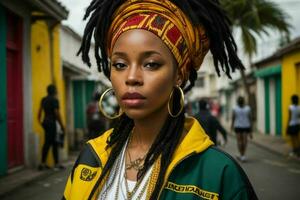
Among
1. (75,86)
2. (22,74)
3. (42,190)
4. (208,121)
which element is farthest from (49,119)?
(75,86)

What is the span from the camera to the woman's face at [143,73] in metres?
1.67

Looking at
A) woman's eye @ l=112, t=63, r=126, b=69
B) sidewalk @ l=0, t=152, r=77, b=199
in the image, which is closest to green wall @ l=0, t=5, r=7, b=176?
sidewalk @ l=0, t=152, r=77, b=199

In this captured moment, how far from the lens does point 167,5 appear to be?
1.70 m

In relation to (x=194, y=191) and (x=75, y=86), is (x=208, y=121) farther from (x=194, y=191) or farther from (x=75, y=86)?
(x=75, y=86)

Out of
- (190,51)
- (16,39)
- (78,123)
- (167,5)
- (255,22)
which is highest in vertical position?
(255,22)

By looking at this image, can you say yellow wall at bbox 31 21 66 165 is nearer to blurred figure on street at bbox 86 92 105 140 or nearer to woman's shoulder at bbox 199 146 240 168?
blurred figure on street at bbox 86 92 105 140

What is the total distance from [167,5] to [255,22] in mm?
17288

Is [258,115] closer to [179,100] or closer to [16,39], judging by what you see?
[16,39]

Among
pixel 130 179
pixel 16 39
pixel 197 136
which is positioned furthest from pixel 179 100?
pixel 16 39

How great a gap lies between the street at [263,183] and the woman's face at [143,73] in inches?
199

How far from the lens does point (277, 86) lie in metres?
20.5

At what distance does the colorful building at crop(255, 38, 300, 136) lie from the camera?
15672mm

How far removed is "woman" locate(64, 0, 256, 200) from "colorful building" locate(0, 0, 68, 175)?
6.57 m

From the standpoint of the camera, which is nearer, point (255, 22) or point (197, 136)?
point (197, 136)
